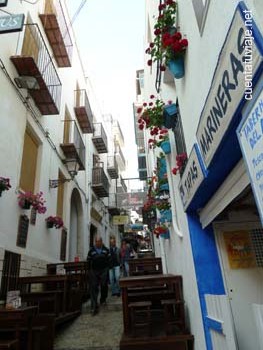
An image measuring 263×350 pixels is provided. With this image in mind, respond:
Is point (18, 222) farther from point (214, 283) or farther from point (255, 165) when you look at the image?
Answer: point (255, 165)

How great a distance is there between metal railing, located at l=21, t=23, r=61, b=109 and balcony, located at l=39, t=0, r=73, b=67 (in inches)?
39.3

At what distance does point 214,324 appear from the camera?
2.88 m

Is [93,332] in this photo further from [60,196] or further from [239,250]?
[60,196]

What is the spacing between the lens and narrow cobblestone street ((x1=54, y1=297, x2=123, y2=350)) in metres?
4.40

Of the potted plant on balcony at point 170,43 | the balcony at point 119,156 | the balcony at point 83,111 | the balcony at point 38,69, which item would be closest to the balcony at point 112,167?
the balcony at point 119,156

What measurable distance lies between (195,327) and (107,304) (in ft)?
11.7

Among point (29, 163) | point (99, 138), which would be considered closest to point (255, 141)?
point (29, 163)

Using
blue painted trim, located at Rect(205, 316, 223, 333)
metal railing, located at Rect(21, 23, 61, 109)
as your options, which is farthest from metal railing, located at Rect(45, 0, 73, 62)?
blue painted trim, located at Rect(205, 316, 223, 333)

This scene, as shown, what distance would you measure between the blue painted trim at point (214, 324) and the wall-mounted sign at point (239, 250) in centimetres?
68

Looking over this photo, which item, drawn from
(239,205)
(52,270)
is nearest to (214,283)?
(239,205)

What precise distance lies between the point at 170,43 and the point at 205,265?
2680 mm

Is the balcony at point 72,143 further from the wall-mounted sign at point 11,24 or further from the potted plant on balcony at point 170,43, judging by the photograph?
the potted plant on balcony at point 170,43

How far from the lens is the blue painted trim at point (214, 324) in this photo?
2742 mm

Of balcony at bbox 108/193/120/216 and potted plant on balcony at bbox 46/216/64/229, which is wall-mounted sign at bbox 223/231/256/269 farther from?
balcony at bbox 108/193/120/216
